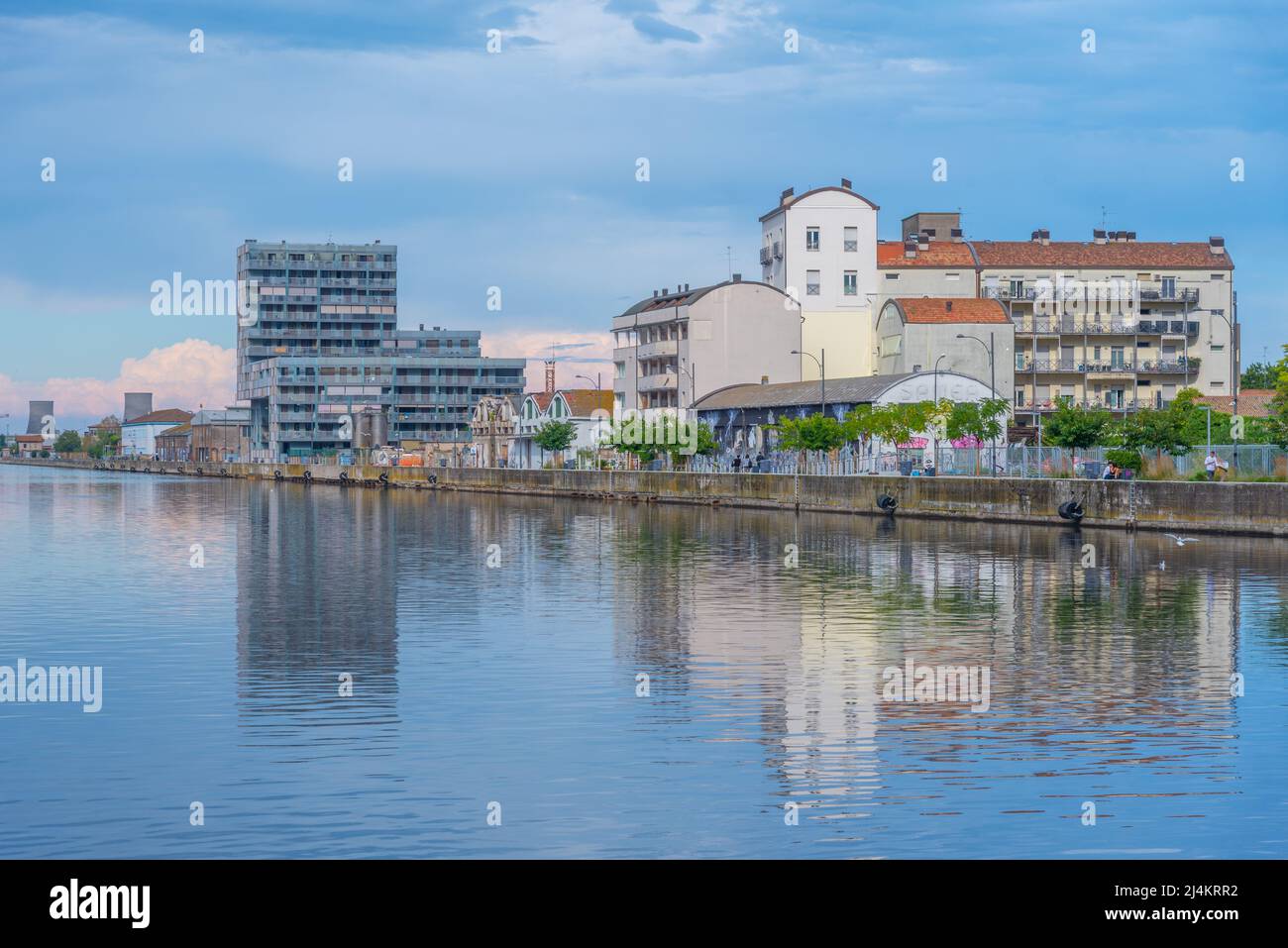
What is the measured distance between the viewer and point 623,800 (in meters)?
16.5

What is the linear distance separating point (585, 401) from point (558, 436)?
9614mm

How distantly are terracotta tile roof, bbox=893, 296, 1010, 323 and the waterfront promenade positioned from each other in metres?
29.2

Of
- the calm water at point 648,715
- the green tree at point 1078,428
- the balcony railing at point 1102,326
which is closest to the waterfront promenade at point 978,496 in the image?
the green tree at point 1078,428

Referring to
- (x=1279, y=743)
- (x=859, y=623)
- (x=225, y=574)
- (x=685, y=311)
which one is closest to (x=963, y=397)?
(x=685, y=311)

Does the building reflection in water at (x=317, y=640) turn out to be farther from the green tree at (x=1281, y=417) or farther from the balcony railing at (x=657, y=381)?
the balcony railing at (x=657, y=381)

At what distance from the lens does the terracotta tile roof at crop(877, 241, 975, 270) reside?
5750 inches

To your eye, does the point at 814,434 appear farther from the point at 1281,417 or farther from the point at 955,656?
the point at 955,656

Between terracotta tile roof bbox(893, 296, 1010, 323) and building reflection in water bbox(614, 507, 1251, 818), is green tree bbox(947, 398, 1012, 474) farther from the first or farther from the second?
building reflection in water bbox(614, 507, 1251, 818)

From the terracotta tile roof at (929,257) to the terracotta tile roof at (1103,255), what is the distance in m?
1.34

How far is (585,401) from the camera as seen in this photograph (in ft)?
580

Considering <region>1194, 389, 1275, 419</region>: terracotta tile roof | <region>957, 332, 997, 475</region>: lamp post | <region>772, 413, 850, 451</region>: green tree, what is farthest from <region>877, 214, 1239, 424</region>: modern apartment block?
<region>772, 413, 850, 451</region>: green tree

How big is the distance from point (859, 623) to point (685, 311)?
113 meters

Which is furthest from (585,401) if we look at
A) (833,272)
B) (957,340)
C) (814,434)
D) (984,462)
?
(984,462)
